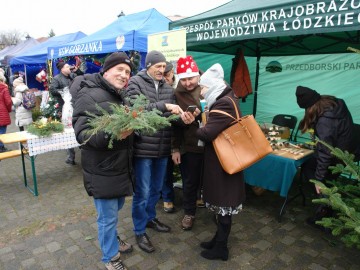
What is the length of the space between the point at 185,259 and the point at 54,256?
1.30 metres

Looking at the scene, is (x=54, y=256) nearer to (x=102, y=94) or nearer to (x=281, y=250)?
(x=102, y=94)

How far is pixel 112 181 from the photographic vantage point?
2168 mm

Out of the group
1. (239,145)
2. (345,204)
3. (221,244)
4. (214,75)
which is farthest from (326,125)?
(221,244)

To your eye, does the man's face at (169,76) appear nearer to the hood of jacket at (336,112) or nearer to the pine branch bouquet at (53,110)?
the hood of jacket at (336,112)

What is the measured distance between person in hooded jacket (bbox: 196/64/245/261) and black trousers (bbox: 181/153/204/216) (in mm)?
523

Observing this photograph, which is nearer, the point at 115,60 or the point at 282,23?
the point at 115,60

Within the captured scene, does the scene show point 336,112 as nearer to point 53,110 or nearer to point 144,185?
point 144,185

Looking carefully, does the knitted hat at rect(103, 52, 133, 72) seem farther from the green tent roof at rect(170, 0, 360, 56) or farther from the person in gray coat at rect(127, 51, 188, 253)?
the green tent roof at rect(170, 0, 360, 56)

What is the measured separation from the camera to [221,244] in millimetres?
2693

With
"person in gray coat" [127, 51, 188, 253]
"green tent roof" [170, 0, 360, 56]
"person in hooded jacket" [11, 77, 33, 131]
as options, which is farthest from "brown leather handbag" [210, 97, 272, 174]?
"person in hooded jacket" [11, 77, 33, 131]

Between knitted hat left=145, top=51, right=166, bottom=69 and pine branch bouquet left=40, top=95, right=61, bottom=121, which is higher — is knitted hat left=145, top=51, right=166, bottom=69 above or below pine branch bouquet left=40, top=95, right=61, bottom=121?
above

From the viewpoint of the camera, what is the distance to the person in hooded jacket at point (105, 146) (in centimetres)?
203

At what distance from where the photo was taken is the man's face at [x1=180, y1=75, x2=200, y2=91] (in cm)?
287

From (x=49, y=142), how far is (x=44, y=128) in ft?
0.77
